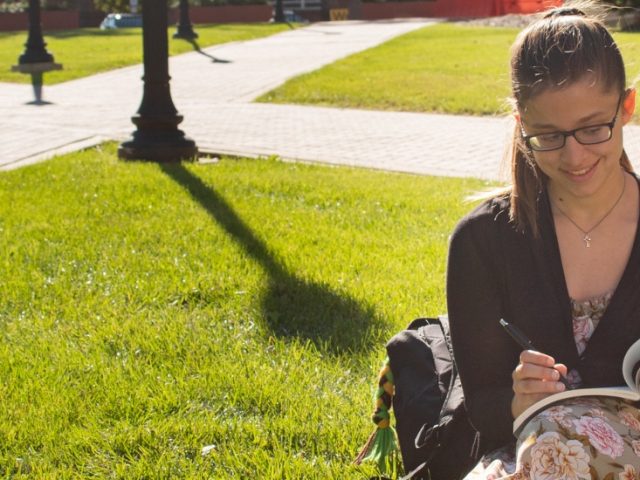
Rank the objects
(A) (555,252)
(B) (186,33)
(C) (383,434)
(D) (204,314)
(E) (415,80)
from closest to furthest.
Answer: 1. (A) (555,252)
2. (C) (383,434)
3. (D) (204,314)
4. (E) (415,80)
5. (B) (186,33)

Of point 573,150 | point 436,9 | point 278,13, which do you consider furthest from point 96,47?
point 573,150

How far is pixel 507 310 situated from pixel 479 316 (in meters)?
0.07

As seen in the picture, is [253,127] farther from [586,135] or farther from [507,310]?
[586,135]

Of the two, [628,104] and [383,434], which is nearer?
[628,104]

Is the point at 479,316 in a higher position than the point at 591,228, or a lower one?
lower

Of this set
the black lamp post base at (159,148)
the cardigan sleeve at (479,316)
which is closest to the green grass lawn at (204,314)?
the cardigan sleeve at (479,316)

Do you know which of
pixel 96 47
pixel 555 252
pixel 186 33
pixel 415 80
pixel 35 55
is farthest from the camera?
pixel 186 33

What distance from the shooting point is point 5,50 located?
23.1 meters

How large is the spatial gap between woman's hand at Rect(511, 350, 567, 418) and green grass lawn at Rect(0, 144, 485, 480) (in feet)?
2.89

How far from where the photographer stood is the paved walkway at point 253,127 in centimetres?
833

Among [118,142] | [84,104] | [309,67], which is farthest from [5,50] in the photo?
[118,142]

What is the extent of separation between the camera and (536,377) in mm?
2012

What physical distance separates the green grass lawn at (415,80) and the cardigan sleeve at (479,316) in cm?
644

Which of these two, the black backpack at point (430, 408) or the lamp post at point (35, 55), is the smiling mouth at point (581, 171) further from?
the lamp post at point (35, 55)
